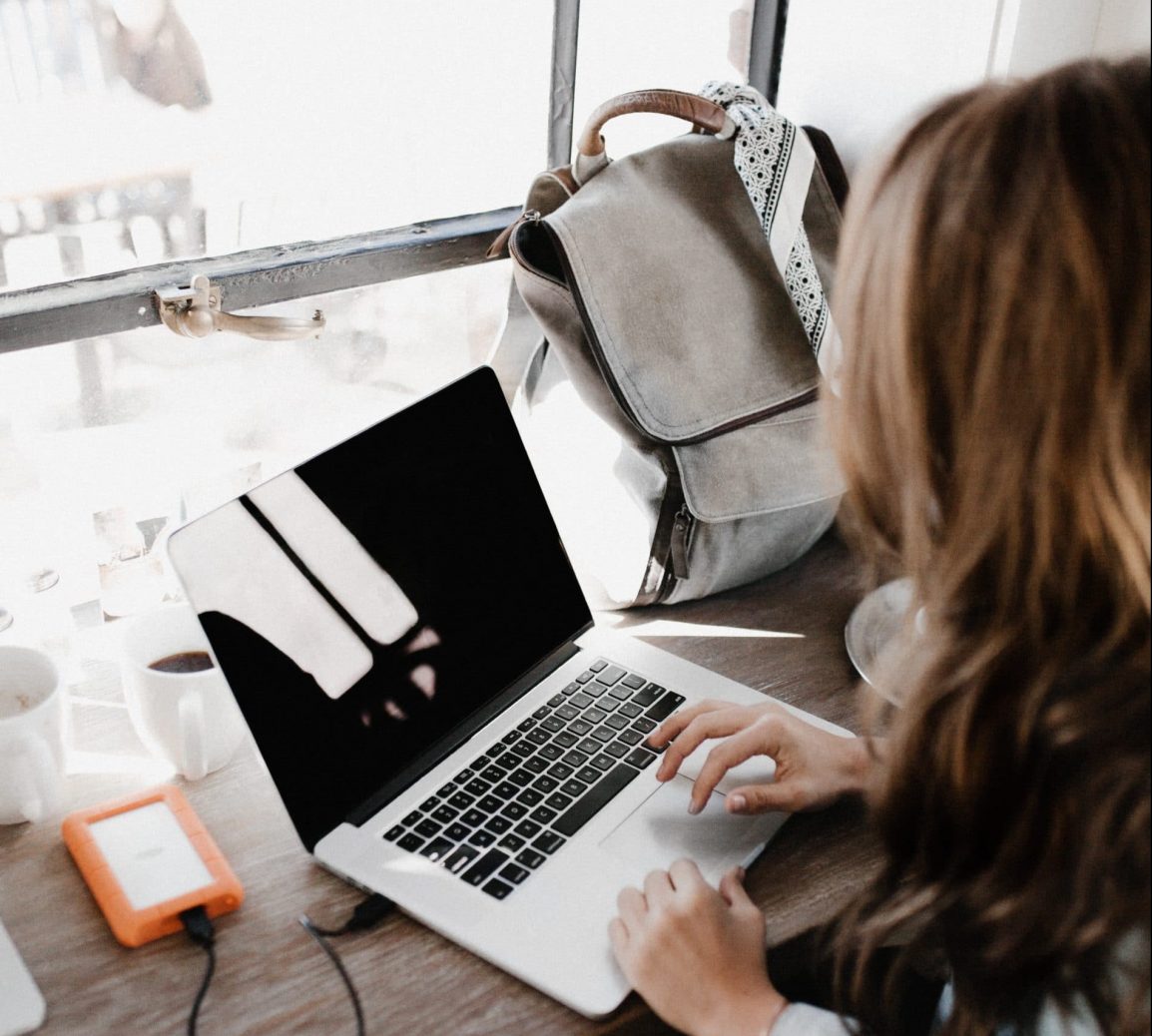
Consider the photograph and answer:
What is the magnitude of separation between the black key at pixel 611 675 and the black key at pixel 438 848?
8.4 inches

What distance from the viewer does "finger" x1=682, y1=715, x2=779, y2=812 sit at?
0.80 meters

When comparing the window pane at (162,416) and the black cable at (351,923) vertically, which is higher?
the window pane at (162,416)

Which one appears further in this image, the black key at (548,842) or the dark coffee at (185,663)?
the dark coffee at (185,663)

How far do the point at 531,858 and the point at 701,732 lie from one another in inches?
6.1

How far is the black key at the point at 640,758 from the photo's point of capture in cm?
86

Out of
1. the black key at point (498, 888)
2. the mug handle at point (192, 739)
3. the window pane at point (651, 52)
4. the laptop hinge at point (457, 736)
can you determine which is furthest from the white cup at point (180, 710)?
the window pane at point (651, 52)

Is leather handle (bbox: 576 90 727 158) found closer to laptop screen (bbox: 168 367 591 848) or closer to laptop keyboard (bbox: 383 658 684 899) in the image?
laptop screen (bbox: 168 367 591 848)

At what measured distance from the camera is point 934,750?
2.03 feet

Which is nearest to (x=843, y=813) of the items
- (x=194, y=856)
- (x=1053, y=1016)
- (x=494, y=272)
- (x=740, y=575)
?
(x=1053, y=1016)

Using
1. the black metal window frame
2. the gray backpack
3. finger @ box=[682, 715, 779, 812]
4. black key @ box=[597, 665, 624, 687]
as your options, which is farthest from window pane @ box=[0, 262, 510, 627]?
finger @ box=[682, 715, 779, 812]

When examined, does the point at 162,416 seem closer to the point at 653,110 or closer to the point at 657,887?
the point at 653,110

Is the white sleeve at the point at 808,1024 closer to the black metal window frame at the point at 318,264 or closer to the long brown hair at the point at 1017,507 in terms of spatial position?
the long brown hair at the point at 1017,507

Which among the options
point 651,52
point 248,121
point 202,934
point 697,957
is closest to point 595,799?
point 697,957

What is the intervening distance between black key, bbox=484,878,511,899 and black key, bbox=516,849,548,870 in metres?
0.02
